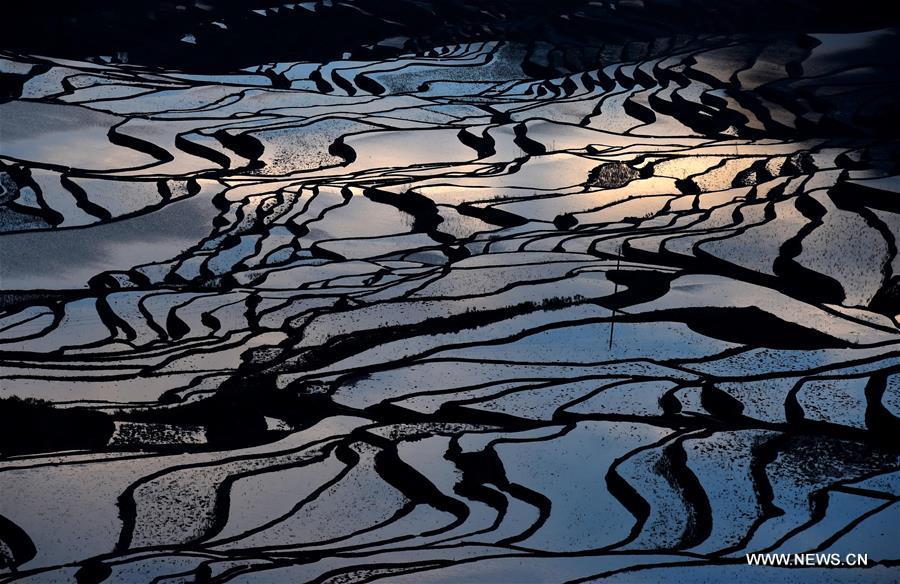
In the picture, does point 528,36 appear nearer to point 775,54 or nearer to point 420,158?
point 775,54

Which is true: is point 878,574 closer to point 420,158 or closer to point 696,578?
point 696,578

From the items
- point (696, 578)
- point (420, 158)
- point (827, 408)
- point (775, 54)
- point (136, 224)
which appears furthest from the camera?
point (775, 54)

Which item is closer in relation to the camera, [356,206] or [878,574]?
[878,574]

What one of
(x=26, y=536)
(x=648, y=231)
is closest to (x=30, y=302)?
(x=26, y=536)

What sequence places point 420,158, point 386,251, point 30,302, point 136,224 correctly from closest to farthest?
point 30,302 < point 386,251 < point 136,224 < point 420,158

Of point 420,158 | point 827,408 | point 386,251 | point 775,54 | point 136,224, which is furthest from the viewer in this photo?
point 775,54

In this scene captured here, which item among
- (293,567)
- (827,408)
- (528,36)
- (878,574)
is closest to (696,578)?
(878,574)

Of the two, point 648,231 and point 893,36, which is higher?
point 893,36
